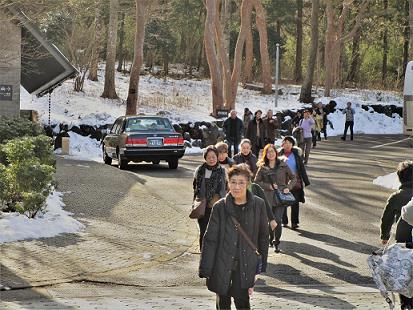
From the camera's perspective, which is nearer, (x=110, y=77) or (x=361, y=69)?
(x=110, y=77)

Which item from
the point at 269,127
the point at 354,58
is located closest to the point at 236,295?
the point at 269,127

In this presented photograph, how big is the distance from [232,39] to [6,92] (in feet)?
147

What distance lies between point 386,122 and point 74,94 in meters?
18.2

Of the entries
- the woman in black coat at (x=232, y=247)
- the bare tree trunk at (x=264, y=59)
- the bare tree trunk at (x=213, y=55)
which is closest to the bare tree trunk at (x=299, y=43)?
the bare tree trunk at (x=264, y=59)

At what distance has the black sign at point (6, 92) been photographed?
97.0ft

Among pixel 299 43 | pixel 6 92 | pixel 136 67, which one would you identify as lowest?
pixel 6 92

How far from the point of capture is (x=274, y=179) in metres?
13.9

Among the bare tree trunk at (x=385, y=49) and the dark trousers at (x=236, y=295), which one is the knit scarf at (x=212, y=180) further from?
the bare tree trunk at (x=385, y=49)

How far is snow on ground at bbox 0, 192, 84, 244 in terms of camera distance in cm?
1355

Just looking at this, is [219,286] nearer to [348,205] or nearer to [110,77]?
[348,205]

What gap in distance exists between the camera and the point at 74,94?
150 feet

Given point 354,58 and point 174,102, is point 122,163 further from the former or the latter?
point 354,58

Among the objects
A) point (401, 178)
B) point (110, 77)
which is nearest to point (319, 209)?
point (401, 178)

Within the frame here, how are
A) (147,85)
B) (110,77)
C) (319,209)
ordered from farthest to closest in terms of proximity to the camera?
(147,85) < (110,77) < (319,209)
